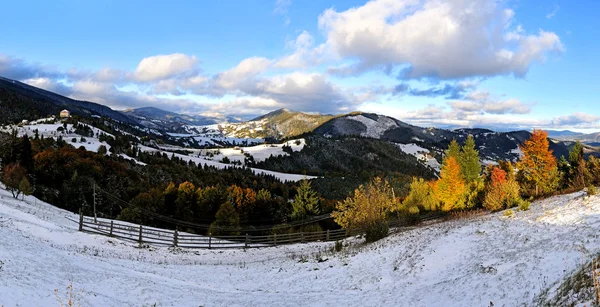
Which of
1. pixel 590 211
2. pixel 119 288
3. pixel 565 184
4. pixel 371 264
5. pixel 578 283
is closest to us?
pixel 578 283

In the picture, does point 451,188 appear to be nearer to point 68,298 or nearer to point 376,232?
point 376,232

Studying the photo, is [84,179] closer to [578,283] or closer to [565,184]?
[578,283]

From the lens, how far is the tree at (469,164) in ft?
159

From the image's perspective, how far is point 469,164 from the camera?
4919 centimetres

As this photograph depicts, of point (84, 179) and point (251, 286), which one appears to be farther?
point (84, 179)

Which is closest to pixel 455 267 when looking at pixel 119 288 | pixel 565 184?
pixel 119 288

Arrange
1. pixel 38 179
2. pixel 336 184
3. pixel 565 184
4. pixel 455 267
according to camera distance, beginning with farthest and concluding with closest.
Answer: pixel 336 184 → pixel 38 179 → pixel 565 184 → pixel 455 267

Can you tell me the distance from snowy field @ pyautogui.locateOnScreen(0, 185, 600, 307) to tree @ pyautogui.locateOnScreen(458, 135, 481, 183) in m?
30.9

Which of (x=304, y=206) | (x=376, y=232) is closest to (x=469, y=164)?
(x=304, y=206)

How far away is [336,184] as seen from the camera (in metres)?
135

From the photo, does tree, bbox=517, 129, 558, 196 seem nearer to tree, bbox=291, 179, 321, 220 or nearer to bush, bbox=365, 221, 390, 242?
bush, bbox=365, 221, 390, 242

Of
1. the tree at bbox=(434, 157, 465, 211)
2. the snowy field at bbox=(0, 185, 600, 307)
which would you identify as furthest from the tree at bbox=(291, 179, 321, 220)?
the snowy field at bbox=(0, 185, 600, 307)

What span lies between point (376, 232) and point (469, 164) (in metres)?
30.3

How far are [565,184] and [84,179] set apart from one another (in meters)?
64.2
